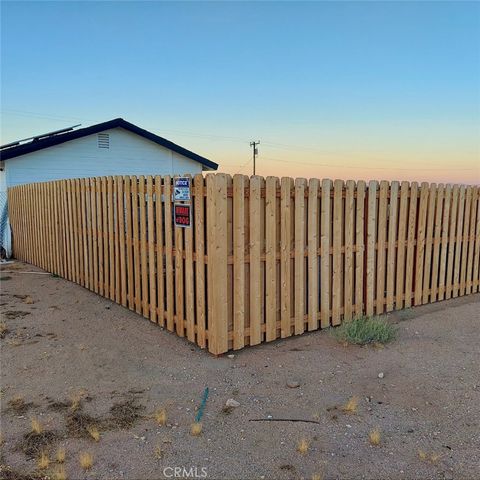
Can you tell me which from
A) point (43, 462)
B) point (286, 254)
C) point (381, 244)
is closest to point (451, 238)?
point (381, 244)

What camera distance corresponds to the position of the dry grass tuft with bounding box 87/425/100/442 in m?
2.67

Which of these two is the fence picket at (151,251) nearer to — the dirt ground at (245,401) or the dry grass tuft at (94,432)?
the dirt ground at (245,401)

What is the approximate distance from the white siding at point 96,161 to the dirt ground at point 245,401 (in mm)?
8272

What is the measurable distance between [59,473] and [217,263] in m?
2.30

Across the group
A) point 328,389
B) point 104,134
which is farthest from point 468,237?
point 104,134

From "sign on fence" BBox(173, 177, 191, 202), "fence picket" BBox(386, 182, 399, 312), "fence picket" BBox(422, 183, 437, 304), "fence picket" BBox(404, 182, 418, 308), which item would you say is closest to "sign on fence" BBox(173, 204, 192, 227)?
"sign on fence" BBox(173, 177, 191, 202)

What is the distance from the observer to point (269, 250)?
14.8ft

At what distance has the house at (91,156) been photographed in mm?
11891

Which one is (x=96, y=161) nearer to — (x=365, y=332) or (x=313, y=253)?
(x=313, y=253)

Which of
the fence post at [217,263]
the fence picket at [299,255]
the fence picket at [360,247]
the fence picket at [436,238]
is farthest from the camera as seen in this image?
the fence picket at [436,238]

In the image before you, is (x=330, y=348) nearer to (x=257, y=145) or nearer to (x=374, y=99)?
(x=374, y=99)

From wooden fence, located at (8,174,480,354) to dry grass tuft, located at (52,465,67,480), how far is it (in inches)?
80.0

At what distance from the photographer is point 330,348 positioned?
14.5ft

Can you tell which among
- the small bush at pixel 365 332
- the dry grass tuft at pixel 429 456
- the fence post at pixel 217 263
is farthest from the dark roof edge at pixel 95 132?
the dry grass tuft at pixel 429 456
